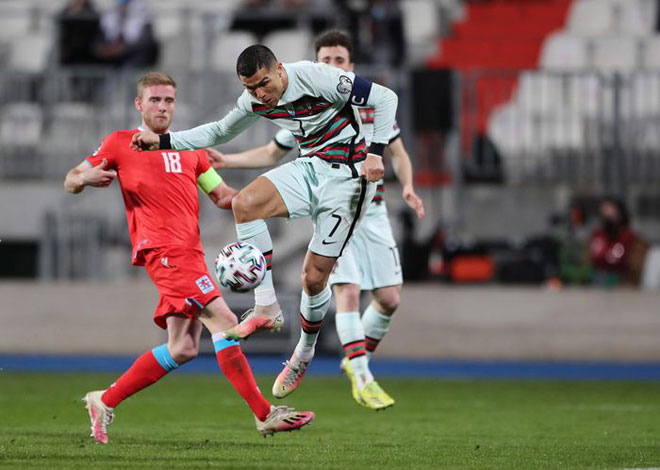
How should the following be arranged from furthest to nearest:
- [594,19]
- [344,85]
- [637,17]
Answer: [594,19] < [637,17] < [344,85]

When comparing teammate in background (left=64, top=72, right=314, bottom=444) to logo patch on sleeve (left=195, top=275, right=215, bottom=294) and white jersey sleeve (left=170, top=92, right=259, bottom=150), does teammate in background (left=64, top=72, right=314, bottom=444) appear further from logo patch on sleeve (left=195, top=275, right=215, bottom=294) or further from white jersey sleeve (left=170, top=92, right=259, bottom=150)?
white jersey sleeve (left=170, top=92, right=259, bottom=150)

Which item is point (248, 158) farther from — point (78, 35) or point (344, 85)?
point (78, 35)

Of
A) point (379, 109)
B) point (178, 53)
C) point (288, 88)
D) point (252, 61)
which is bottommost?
point (379, 109)

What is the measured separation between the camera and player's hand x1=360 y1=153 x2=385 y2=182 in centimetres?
728

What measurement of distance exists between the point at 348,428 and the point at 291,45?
393 inches

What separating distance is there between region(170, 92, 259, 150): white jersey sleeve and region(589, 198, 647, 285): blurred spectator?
8735mm

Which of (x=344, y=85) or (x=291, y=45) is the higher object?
(x=291, y=45)

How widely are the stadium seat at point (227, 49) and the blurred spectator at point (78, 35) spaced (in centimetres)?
169

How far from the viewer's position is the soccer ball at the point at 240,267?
7.03 m

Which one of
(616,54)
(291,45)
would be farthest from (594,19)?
(291,45)

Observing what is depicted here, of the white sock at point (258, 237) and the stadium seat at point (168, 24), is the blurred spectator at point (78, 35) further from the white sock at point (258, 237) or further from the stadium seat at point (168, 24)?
the white sock at point (258, 237)

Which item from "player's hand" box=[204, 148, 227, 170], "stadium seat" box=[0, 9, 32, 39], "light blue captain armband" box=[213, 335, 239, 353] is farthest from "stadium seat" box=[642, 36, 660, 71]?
"light blue captain armband" box=[213, 335, 239, 353]

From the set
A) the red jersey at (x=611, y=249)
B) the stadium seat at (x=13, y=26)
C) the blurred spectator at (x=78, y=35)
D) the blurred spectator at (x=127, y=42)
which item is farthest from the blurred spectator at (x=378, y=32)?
the stadium seat at (x=13, y=26)

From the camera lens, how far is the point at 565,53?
18766mm
